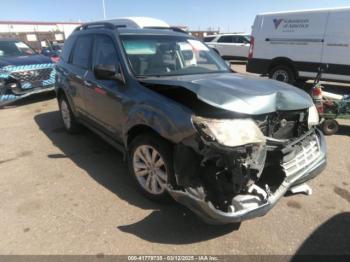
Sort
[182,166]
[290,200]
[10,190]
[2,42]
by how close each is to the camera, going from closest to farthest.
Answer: [182,166]
[290,200]
[10,190]
[2,42]

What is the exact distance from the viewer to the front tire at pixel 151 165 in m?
3.11

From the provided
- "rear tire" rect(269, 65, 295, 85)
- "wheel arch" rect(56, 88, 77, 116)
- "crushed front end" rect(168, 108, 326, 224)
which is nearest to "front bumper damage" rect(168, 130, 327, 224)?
"crushed front end" rect(168, 108, 326, 224)

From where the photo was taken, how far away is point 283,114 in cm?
313

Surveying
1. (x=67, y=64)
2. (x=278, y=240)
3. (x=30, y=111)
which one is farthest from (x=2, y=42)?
(x=278, y=240)

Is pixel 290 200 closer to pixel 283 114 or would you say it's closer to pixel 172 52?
pixel 283 114

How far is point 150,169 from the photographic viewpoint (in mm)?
3424

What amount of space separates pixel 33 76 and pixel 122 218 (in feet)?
22.3

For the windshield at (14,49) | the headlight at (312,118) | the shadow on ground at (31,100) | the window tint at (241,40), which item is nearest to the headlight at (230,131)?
the headlight at (312,118)

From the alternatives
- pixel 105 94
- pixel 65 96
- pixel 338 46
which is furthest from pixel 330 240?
pixel 338 46

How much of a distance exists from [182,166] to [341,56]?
793 cm

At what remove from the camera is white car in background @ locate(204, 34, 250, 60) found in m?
19.2

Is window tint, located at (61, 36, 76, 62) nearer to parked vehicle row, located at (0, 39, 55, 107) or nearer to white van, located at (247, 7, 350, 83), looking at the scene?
parked vehicle row, located at (0, 39, 55, 107)

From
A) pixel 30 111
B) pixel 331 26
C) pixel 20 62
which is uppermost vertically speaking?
pixel 331 26

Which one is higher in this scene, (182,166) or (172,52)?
(172,52)
